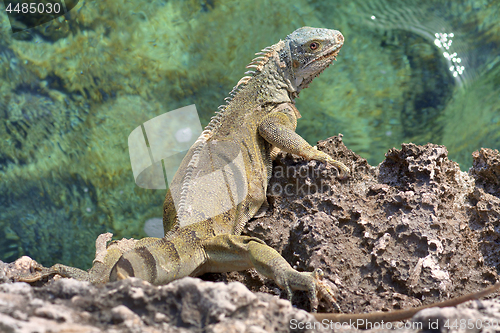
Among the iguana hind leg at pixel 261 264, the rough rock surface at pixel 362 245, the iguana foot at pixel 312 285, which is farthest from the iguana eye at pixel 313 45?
the iguana foot at pixel 312 285

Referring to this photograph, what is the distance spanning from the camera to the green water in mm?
4891

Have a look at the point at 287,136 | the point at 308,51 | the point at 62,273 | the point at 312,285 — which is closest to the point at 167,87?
the point at 308,51

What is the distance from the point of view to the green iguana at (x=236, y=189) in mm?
2609

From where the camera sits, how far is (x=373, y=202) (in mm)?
3018

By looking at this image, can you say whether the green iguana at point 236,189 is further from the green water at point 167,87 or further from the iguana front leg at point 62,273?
the green water at point 167,87

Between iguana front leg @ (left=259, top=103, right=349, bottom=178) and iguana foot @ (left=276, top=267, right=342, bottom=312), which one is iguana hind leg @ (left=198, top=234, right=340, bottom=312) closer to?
iguana foot @ (left=276, top=267, right=342, bottom=312)

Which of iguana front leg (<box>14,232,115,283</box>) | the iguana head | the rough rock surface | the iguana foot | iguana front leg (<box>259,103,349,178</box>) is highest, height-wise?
the iguana head

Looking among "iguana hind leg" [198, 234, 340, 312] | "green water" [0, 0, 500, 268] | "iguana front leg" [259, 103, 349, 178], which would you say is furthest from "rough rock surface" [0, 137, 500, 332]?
"green water" [0, 0, 500, 268]

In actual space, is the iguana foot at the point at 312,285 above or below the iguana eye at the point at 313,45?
below

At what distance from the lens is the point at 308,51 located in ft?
12.1

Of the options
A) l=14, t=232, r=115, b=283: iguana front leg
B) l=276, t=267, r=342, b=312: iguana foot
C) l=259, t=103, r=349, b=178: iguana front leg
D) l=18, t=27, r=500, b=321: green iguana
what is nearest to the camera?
l=276, t=267, r=342, b=312: iguana foot

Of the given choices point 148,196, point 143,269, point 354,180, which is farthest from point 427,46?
point 143,269

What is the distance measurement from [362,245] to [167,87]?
11.5 feet

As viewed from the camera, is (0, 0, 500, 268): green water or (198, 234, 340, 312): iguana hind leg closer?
(198, 234, 340, 312): iguana hind leg
